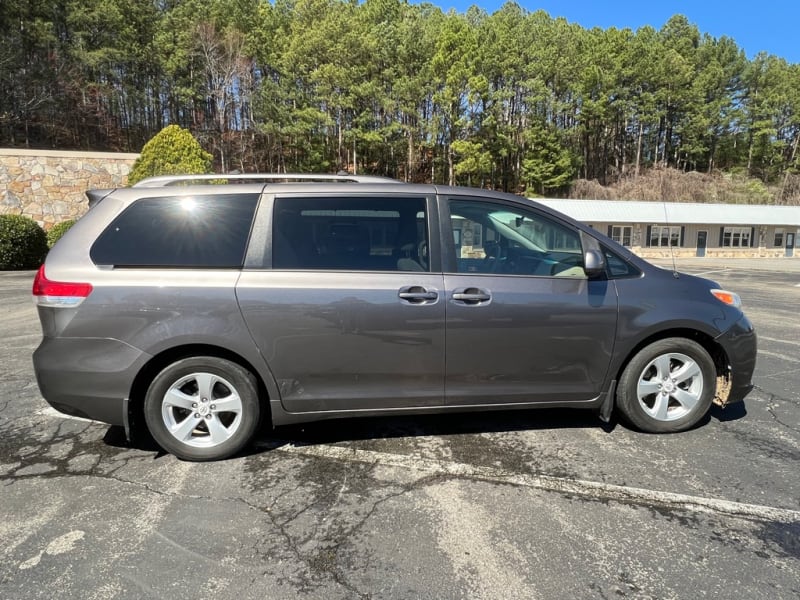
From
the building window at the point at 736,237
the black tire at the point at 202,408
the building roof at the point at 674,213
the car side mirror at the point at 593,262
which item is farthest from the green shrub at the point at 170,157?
the building window at the point at 736,237

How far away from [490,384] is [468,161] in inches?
1437

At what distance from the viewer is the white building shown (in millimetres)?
31328

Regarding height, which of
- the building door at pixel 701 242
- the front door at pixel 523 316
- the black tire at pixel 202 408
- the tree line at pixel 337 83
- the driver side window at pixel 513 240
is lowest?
the building door at pixel 701 242

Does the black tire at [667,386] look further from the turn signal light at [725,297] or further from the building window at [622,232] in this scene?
the building window at [622,232]

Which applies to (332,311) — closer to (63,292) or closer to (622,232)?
(63,292)

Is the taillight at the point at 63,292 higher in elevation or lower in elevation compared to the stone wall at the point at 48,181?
lower

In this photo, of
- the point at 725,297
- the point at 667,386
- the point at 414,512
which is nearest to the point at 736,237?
the point at 725,297

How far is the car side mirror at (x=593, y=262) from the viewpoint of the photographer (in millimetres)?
3145

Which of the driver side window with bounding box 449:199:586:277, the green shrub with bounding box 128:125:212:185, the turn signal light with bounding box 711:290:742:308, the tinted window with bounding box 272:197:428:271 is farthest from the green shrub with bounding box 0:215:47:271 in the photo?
the turn signal light with bounding box 711:290:742:308

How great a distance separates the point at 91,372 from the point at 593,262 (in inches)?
129

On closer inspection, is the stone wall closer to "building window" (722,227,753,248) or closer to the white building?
the white building

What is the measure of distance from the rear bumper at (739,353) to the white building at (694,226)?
2789 centimetres

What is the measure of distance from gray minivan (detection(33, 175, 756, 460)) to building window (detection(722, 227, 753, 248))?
37480mm

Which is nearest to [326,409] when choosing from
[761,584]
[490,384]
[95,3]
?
[490,384]
